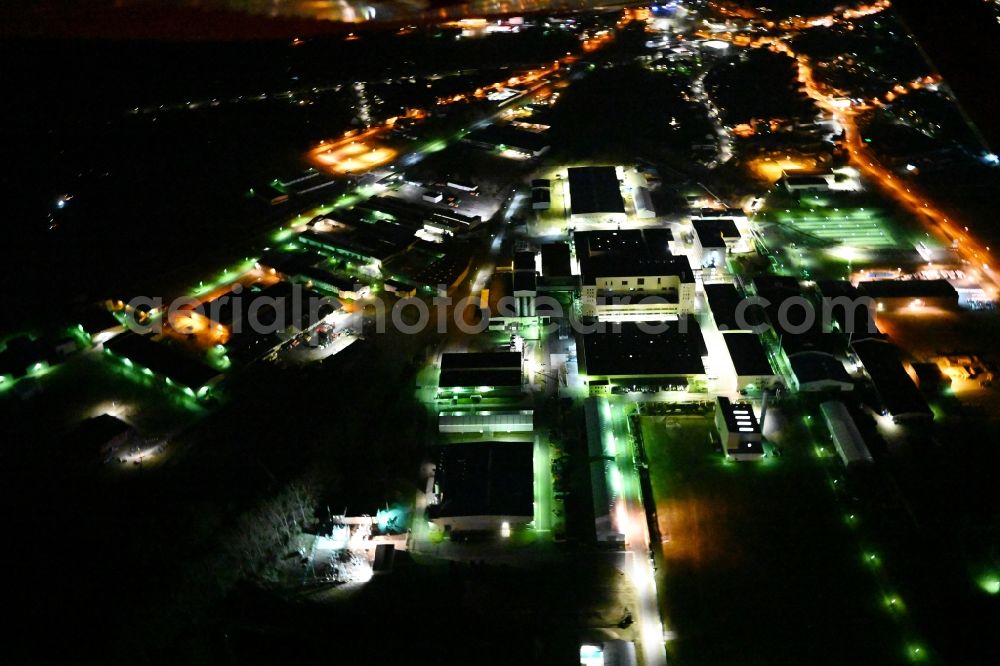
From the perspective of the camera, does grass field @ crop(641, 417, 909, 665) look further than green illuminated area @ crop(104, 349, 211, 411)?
No

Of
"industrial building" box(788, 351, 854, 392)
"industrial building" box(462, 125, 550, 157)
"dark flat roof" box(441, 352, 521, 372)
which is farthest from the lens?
"industrial building" box(462, 125, 550, 157)

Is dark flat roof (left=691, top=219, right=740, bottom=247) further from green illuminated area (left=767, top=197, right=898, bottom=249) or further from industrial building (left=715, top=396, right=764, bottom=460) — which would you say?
industrial building (left=715, top=396, right=764, bottom=460)

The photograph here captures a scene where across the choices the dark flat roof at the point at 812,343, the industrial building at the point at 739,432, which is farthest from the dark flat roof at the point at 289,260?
the dark flat roof at the point at 812,343

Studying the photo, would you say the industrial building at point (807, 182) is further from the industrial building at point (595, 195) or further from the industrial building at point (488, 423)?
the industrial building at point (488, 423)

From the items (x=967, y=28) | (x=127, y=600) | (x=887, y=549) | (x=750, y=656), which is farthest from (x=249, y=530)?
(x=967, y=28)

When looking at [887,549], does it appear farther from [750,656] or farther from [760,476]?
[750,656]

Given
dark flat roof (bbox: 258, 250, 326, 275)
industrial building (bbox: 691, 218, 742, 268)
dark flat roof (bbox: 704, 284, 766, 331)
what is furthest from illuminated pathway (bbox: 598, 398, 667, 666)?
dark flat roof (bbox: 258, 250, 326, 275)
